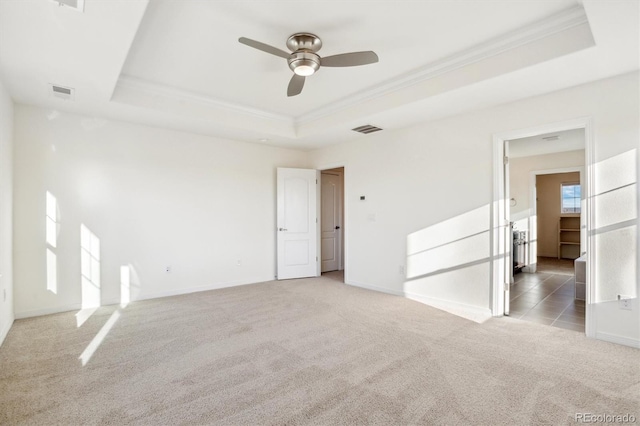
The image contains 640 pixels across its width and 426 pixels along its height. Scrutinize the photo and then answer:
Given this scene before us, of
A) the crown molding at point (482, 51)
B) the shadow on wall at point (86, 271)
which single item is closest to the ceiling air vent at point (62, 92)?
the shadow on wall at point (86, 271)

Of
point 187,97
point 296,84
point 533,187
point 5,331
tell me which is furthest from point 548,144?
point 5,331

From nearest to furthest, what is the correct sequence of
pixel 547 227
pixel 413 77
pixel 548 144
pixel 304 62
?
pixel 304 62
pixel 413 77
pixel 548 144
pixel 547 227

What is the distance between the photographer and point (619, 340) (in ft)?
9.71

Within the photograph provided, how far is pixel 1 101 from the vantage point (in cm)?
310

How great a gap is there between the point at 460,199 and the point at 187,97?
384cm

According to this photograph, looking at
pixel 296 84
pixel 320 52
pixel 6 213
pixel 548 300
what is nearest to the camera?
pixel 320 52

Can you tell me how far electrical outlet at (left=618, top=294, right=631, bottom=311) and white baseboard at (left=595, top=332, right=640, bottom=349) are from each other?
28cm

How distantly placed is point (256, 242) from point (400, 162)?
291 centimetres

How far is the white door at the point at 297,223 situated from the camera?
6.02 metres

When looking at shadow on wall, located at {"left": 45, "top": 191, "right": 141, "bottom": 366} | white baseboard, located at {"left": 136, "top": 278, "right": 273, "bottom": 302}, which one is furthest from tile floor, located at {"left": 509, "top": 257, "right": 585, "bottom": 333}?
shadow on wall, located at {"left": 45, "top": 191, "right": 141, "bottom": 366}

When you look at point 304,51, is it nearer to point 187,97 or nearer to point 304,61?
point 304,61

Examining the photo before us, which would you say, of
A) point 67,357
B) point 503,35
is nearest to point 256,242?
point 67,357

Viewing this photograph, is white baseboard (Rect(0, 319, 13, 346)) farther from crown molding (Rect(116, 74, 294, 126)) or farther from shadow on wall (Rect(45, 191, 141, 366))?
crown molding (Rect(116, 74, 294, 126))

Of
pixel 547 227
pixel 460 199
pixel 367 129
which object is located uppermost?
pixel 367 129
